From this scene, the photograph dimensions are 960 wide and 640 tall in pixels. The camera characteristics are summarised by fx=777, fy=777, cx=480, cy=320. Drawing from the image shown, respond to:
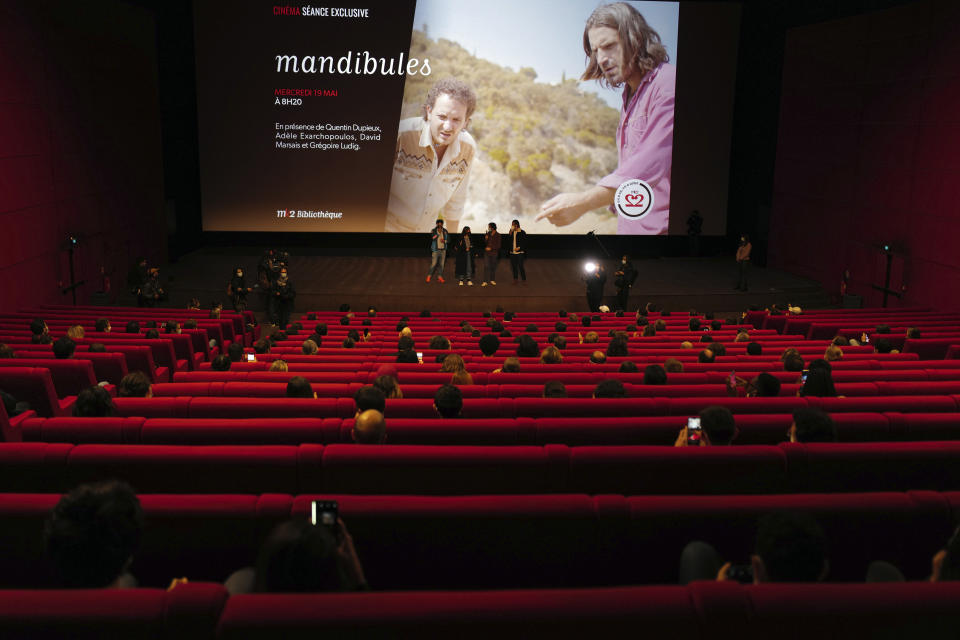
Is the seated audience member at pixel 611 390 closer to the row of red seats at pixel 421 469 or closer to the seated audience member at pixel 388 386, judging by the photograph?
the seated audience member at pixel 388 386

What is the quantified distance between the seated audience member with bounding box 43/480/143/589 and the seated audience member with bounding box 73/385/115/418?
194 centimetres

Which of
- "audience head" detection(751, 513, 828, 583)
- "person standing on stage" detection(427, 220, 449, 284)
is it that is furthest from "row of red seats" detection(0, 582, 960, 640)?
"person standing on stage" detection(427, 220, 449, 284)

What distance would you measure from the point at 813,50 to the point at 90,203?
14.8 m

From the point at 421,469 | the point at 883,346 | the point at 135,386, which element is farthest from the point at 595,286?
the point at 421,469

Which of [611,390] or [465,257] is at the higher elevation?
[465,257]

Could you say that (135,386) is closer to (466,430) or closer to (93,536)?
(466,430)

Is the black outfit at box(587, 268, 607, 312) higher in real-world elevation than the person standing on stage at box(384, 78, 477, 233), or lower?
lower

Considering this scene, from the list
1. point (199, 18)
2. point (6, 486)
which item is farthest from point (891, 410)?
point (199, 18)

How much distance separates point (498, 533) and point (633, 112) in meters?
17.1

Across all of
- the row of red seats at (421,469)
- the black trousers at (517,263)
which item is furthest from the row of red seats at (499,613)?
the black trousers at (517,263)

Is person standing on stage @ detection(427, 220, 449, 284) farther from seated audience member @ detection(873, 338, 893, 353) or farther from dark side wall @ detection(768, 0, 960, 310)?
seated audience member @ detection(873, 338, 893, 353)

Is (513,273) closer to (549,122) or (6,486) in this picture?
(549,122)

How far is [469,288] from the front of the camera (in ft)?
51.9

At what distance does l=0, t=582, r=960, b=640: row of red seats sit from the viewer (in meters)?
1.74
